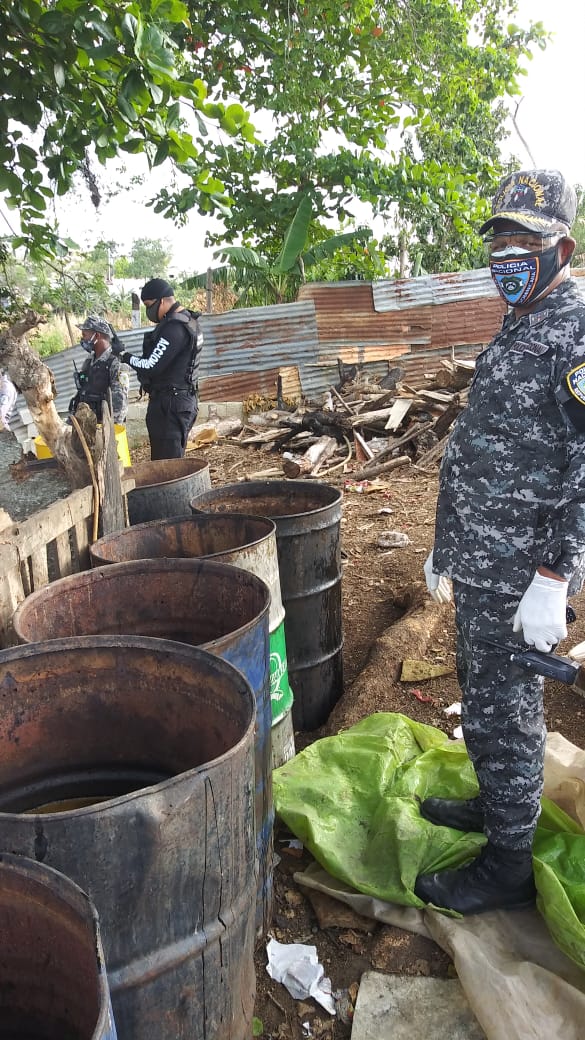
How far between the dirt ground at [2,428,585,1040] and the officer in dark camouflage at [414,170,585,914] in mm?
274

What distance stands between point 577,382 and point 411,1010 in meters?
1.96

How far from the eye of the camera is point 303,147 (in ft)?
45.9

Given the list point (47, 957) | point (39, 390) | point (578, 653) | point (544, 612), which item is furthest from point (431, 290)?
point (47, 957)

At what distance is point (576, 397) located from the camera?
200cm

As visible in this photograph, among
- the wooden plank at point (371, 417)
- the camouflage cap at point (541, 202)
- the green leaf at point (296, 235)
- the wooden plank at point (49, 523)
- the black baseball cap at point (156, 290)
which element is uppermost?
the green leaf at point (296, 235)

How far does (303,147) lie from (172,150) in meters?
11.7

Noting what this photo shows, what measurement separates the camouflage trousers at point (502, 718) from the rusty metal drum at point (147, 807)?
978 millimetres

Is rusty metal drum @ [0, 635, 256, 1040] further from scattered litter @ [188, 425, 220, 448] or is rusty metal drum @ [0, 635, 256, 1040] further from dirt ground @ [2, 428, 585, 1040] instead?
scattered litter @ [188, 425, 220, 448]

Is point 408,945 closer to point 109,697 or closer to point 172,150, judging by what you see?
point 109,697

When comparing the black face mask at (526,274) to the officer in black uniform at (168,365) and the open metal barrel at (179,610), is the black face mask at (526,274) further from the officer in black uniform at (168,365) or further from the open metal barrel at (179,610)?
the officer in black uniform at (168,365)

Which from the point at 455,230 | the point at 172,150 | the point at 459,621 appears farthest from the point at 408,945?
the point at 455,230

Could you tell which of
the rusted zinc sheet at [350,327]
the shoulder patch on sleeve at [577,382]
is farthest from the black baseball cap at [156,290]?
the rusted zinc sheet at [350,327]

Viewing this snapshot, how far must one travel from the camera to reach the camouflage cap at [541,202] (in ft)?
7.22

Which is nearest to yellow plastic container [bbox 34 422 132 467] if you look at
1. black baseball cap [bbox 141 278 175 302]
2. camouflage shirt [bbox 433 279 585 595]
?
black baseball cap [bbox 141 278 175 302]
